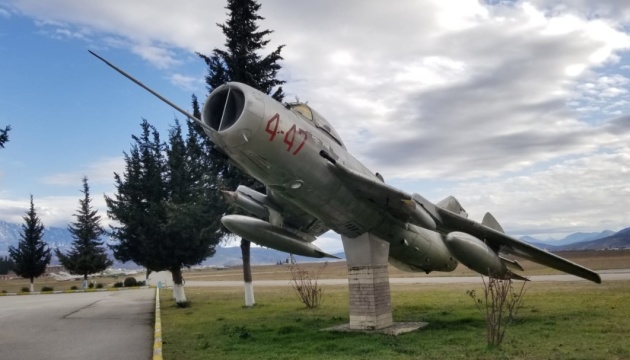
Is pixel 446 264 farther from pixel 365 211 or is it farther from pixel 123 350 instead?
pixel 123 350

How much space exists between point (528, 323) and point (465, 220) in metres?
3.51

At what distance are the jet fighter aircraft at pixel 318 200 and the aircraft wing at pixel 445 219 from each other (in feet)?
0.09

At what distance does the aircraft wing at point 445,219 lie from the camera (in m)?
11.6

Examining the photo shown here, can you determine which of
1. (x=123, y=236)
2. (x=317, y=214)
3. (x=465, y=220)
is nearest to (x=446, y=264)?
(x=465, y=220)

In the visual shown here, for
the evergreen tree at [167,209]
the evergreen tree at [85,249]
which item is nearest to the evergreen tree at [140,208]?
the evergreen tree at [167,209]

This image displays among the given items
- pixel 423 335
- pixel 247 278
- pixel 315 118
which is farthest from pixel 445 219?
pixel 247 278

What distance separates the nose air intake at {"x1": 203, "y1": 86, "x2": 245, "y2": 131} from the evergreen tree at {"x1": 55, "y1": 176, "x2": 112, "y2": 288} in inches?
1606

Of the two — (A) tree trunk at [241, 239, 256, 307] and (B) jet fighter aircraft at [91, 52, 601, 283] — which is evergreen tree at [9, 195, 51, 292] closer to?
(A) tree trunk at [241, 239, 256, 307]

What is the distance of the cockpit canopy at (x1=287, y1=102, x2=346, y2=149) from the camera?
11720 millimetres

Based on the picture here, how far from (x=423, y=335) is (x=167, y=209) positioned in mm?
14635

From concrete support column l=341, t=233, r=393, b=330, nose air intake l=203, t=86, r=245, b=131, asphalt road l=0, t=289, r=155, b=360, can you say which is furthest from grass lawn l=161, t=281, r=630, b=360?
nose air intake l=203, t=86, r=245, b=131

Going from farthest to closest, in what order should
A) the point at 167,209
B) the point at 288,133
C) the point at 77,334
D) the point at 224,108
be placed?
the point at 167,209, the point at 77,334, the point at 288,133, the point at 224,108

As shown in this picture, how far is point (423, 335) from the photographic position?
12.2 m

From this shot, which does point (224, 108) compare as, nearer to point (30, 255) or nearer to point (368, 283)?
point (368, 283)
